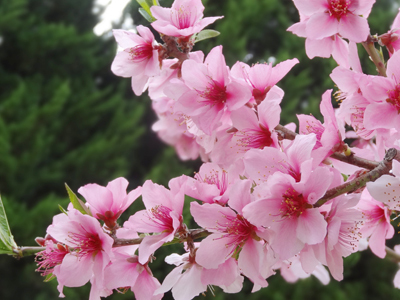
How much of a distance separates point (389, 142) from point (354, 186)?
10cm

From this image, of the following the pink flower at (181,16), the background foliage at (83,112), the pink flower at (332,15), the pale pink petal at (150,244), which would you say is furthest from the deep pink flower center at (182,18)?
the background foliage at (83,112)

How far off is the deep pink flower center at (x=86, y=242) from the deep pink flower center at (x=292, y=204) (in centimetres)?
17

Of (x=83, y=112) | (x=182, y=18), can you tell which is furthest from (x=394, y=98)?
A: (x=83, y=112)

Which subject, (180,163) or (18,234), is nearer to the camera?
(18,234)

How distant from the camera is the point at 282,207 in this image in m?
0.30

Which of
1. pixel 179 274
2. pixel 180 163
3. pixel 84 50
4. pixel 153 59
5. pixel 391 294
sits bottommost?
pixel 391 294

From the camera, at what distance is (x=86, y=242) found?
36cm

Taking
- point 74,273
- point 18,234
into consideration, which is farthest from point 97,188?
point 18,234

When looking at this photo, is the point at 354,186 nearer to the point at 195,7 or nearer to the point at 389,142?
the point at 389,142

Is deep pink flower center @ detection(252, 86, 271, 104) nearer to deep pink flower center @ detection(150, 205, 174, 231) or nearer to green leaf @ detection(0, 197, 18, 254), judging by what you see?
deep pink flower center @ detection(150, 205, 174, 231)

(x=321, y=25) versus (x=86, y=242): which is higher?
(x=321, y=25)

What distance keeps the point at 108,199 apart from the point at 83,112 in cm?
193

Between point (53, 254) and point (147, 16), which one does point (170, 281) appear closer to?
point (53, 254)

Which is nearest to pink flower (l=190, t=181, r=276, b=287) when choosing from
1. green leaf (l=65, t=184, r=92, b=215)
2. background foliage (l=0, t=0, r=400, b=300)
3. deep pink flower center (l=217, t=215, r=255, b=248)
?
deep pink flower center (l=217, t=215, r=255, b=248)
